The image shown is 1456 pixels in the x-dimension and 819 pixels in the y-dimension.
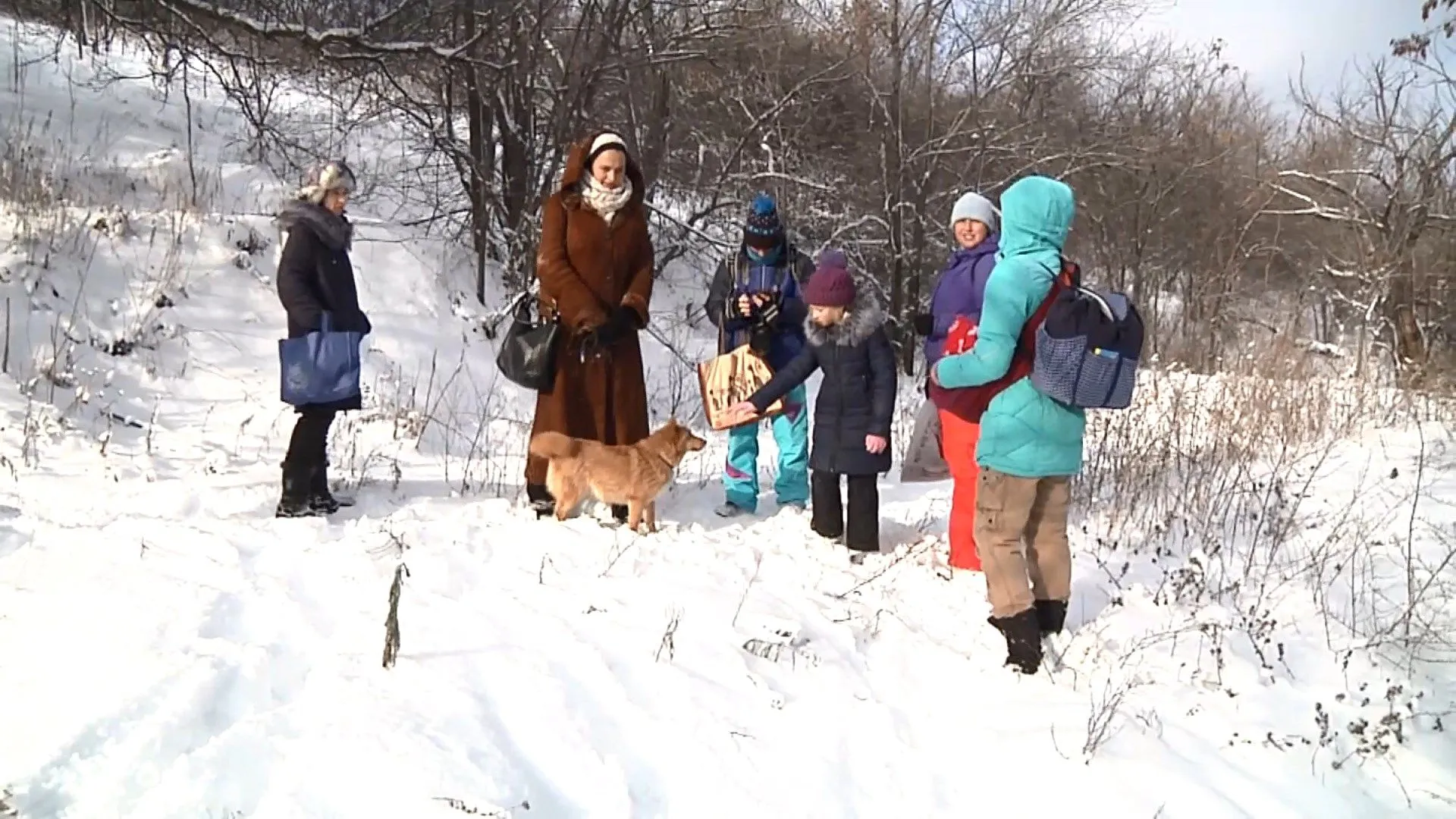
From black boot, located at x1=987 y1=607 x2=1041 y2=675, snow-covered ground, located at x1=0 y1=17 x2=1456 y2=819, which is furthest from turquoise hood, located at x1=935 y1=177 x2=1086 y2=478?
snow-covered ground, located at x1=0 y1=17 x2=1456 y2=819

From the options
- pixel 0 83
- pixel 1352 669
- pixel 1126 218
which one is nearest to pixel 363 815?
pixel 1352 669

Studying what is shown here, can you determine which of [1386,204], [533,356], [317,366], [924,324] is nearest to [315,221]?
[317,366]

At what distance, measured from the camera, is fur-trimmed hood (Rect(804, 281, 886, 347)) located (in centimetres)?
462

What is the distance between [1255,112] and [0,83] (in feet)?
70.6

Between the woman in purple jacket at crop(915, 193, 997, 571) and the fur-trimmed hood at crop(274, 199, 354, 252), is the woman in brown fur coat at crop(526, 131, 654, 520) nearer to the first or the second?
the fur-trimmed hood at crop(274, 199, 354, 252)

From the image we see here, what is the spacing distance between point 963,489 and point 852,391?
0.74 meters

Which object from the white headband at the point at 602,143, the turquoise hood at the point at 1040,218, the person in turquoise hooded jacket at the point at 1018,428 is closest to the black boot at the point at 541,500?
the white headband at the point at 602,143

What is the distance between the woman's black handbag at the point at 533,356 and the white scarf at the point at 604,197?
632 mm

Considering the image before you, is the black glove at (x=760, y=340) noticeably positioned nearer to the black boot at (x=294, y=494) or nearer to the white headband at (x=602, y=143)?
the white headband at (x=602, y=143)

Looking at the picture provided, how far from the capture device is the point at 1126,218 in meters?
18.6

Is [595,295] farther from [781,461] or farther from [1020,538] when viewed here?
[1020,538]

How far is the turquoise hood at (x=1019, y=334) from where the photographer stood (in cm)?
336

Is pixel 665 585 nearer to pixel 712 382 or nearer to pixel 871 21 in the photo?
pixel 712 382

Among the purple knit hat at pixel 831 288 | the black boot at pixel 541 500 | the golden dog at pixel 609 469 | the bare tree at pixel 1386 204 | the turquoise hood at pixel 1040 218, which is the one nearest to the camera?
the turquoise hood at pixel 1040 218
